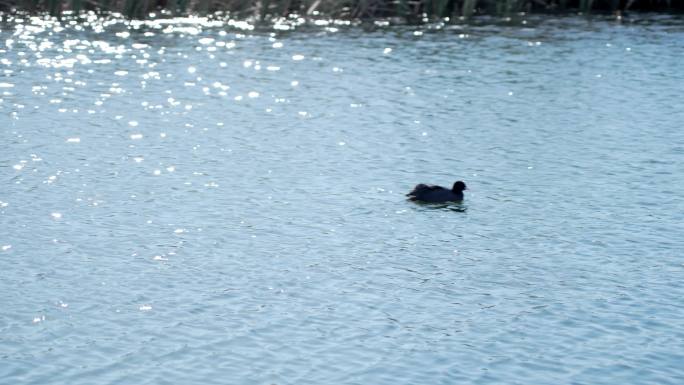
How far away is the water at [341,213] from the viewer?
15.8m

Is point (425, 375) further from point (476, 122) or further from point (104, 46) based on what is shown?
point (104, 46)

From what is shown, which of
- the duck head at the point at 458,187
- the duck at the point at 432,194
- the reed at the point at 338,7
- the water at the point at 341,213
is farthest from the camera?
the reed at the point at 338,7

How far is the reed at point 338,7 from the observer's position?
4569 centimetres

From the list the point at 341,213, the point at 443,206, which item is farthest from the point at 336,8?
the point at 341,213

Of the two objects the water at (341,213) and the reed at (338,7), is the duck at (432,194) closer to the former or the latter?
the water at (341,213)

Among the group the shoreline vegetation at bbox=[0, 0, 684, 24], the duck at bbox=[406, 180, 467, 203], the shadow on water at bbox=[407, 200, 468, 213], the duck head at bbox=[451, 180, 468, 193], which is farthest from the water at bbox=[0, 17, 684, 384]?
the shoreline vegetation at bbox=[0, 0, 684, 24]

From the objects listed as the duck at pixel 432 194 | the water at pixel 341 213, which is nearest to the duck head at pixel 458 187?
the duck at pixel 432 194

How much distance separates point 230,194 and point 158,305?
6.91 metres

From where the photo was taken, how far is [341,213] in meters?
22.5

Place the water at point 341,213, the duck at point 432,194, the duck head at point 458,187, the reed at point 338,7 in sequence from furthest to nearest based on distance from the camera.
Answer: the reed at point 338,7 < the duck head at point 458,187 < the duck at point 432,194 < the water at point 341,213

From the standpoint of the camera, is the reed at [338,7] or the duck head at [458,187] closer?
the duck head at [458,187]

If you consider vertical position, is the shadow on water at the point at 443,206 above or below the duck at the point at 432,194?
below

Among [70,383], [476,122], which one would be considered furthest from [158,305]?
[476,122]

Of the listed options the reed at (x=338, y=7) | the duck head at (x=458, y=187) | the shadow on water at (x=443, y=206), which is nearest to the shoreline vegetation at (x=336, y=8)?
the reed at (x=338, y=7)
